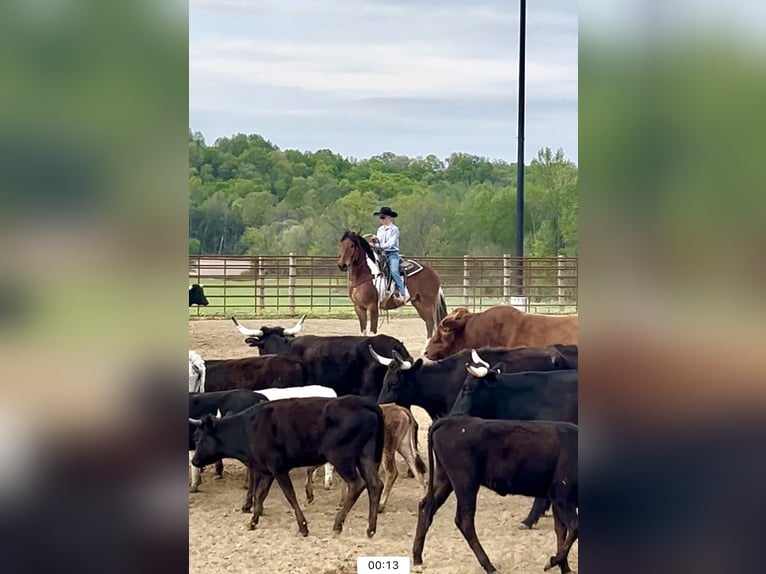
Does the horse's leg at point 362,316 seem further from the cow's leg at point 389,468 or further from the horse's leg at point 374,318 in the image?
the cow's leg at point 389,468

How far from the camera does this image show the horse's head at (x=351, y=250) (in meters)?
3.92

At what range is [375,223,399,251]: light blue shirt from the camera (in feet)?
12.9

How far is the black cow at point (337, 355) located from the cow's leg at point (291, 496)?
0.54 m

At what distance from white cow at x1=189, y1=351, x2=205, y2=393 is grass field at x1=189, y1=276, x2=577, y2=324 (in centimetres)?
19

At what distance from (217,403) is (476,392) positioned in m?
1.30

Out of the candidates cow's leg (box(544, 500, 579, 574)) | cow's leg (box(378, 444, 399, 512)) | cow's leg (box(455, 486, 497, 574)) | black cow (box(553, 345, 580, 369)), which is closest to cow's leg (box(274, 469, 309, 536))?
cow's leg (box(378, 444, 399, 512))
